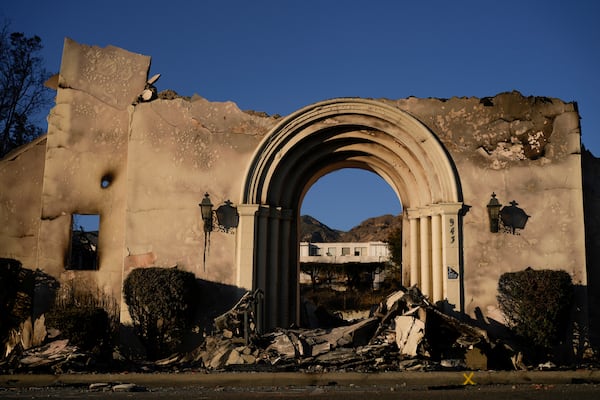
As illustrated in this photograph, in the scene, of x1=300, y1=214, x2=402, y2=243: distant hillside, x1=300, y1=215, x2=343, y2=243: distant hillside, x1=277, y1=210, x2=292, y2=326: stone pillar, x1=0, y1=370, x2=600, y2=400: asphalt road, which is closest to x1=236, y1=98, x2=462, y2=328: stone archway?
x1=277, y1=210, x2=292, y2=326: stone pillar

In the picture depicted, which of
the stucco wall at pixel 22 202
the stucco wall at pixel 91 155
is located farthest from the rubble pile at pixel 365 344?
the stucco wall at pixel 22 202

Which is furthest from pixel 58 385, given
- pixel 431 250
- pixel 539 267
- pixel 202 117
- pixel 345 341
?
pixel 539 267

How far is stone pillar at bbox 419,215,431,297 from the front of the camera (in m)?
14.0

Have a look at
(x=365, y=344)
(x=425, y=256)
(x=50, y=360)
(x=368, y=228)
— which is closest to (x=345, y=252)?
(x=368, y=228)

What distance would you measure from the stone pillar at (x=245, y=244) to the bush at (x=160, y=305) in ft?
2.93

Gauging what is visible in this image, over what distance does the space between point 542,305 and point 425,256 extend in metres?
2.48

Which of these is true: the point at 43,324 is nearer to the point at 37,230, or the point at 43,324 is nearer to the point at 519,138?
the point at 37,230

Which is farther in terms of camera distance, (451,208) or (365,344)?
(451,208)

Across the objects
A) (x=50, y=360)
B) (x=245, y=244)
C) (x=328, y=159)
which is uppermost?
(x=328, y=159)

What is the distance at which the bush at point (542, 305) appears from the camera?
12.5 meters

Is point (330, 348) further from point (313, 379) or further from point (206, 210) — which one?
point (206, 210)

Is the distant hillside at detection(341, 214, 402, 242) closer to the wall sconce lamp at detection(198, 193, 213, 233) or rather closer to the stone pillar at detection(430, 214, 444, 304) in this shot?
the stone pillar at detection(430, 214, 444, 304)

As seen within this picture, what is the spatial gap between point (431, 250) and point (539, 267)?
78.7 inches

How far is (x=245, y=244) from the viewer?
1359 cm
